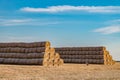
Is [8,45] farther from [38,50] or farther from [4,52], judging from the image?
[38,50]

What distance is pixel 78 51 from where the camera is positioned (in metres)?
41.4

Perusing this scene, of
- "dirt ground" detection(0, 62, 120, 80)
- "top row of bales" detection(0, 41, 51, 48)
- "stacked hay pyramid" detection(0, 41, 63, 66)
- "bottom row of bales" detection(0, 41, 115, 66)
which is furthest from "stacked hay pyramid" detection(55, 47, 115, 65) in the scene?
"dirt ground" detection(0, 62, 120, 80)

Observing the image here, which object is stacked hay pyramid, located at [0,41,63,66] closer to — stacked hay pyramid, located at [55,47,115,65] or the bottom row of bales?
the bottom row of bales

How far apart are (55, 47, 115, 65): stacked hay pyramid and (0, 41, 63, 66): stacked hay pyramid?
32.8 ft

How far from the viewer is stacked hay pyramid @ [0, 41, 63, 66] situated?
90.5 ft

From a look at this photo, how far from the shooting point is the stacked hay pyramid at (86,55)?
39.1 m

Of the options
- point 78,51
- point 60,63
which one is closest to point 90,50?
point 78,51

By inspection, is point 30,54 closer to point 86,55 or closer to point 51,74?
point 51,74

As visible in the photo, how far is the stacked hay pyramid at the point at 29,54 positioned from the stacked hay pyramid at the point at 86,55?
32.8ft

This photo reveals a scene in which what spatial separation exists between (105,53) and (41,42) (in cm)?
1369

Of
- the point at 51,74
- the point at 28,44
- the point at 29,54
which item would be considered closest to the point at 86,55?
the point at 28,44

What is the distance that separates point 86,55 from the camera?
133 feet

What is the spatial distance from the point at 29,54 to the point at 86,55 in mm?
13471

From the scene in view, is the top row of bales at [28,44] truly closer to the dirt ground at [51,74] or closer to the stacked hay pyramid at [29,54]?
the stacked hay pyramid at [29,54]
